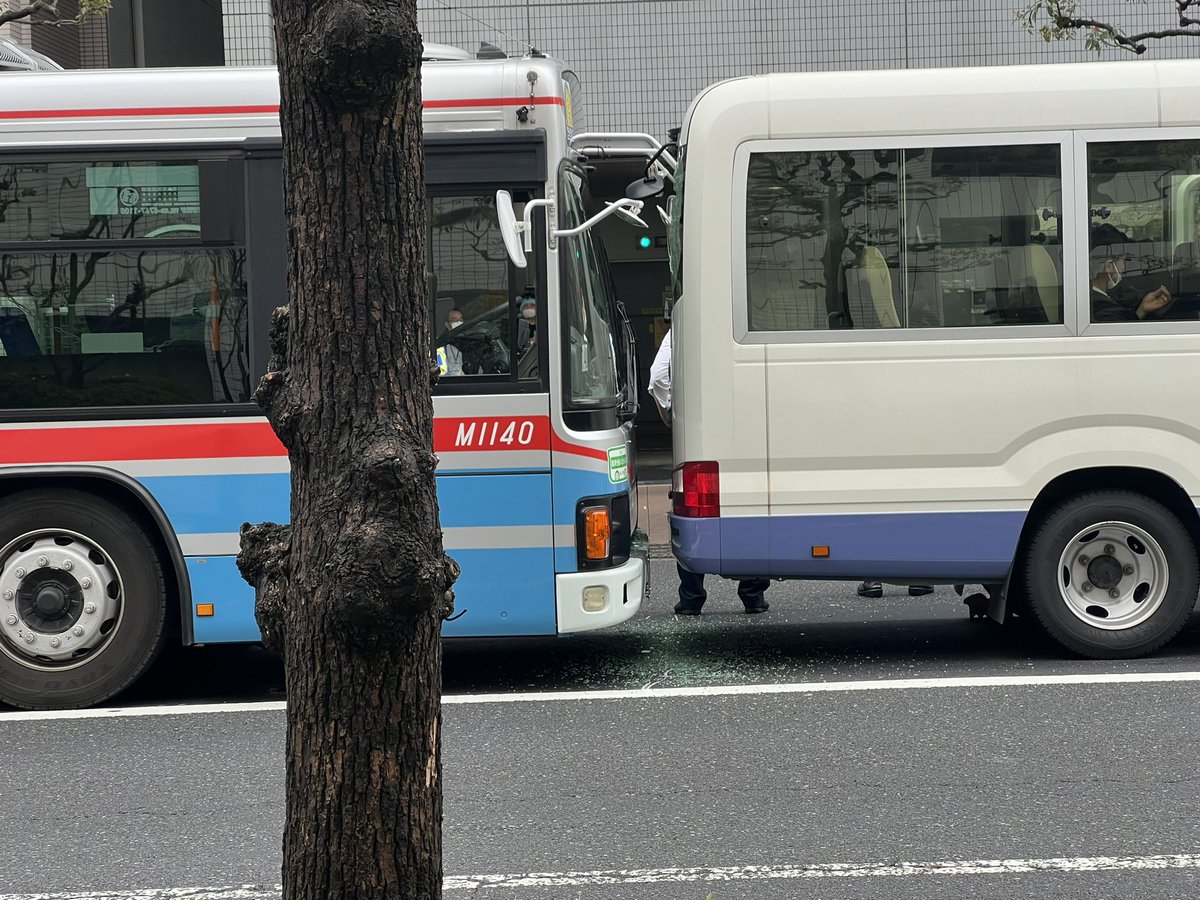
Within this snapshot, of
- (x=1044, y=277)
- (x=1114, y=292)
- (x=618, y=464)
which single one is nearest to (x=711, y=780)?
(x=618, y=464)

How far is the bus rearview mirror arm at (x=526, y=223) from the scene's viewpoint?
6027mm

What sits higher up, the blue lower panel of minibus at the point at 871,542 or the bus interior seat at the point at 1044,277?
the bus interior seat at the point at 1044,277

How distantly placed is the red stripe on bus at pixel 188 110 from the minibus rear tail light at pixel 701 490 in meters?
1.92

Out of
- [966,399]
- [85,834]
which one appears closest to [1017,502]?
[966,399]

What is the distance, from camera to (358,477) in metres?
2.61

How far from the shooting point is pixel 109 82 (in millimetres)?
6344

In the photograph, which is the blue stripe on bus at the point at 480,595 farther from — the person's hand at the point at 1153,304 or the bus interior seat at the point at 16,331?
the person's hand at the point at 1153,304

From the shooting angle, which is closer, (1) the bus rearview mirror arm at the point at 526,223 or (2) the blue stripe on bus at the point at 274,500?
(1) the bus rearview mirror arm at the point at 526,223

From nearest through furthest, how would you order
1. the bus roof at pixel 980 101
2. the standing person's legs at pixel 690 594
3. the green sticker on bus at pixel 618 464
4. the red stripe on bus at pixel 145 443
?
the red stripe on bus at pixel 145 443 → the green sticker on bus at pixel 618 464 → the bus roof at pixel 980 101 → the standing person's legs at pixel 690 594

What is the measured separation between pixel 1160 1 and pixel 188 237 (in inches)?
477

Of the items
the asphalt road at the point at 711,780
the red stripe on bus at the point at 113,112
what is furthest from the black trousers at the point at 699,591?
the red stripe on bus at the point at 113,112

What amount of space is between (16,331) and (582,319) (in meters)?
2.66

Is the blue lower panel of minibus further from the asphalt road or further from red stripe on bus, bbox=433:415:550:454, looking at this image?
red stripe on bus, bbox=433:415:550:454

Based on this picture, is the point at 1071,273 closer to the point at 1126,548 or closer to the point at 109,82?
the point at 1126,548
